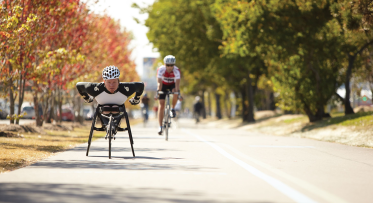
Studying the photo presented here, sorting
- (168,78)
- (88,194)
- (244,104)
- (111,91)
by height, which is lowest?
(88,194)

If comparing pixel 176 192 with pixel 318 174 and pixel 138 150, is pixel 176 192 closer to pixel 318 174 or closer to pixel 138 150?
pixel 318 174

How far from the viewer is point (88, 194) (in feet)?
22.3

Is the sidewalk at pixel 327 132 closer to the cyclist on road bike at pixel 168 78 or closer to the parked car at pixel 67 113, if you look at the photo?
the cyclist on road bike at pixel 168 78

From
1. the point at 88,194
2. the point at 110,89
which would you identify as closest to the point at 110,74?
the point at 110,89

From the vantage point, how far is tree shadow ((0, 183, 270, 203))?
6434 mm

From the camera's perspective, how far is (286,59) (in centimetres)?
2439

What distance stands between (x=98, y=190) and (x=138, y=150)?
20.5 feet

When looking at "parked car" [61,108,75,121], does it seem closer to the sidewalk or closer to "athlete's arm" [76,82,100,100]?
the sidewalk

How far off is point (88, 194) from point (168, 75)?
9.67 metres

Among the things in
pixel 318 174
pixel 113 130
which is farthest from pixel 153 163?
pixel 318 174

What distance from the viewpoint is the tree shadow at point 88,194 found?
643 cm

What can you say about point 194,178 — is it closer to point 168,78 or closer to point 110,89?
point 110,89

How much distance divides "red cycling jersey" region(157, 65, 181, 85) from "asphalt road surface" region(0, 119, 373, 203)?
13.5 ft

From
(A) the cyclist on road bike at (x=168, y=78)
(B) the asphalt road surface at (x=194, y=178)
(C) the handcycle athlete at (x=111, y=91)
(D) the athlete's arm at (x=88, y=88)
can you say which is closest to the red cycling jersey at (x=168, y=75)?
(A) the cyclist on road bike at (x=168, y=78)
